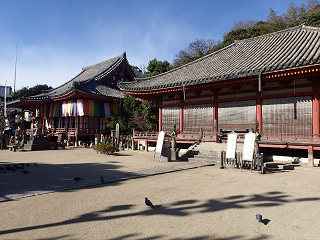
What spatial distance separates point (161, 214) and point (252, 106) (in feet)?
36.2

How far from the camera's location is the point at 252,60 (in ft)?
44.8

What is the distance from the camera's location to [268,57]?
43.0 feet

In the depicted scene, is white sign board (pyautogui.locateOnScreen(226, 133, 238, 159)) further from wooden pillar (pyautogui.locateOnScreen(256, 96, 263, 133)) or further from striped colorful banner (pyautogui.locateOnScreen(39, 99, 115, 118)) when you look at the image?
striped colorful banner (pyautogui.locateOnScreen(39, 99, 115, 118))

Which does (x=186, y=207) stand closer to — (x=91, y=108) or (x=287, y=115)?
(x=287, y=115)

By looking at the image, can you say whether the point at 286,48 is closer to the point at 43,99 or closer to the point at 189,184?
the point at 189,184

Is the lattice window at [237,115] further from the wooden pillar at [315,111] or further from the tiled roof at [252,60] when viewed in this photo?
the wooden pillar at [315,111]

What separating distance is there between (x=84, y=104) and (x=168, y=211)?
69.3ft

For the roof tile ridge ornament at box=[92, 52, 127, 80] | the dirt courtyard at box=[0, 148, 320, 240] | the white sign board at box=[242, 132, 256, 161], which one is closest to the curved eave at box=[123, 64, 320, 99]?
the white sign board at box=[242, 132, 256, 161]

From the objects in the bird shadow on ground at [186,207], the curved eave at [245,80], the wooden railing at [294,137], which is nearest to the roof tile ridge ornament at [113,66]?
the curved eave at [245,80]

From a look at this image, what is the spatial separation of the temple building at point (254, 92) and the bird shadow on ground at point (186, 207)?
4.60 metres

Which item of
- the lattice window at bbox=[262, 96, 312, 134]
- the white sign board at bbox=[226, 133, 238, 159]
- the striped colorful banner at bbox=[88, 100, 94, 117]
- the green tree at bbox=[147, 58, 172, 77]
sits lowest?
the white sign board at bbox=[226, 133, 238, 159]

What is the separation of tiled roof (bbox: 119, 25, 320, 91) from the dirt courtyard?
21.9 ft

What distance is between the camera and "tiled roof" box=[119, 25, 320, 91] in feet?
37.1

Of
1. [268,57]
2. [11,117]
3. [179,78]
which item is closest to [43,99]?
[11,117]
